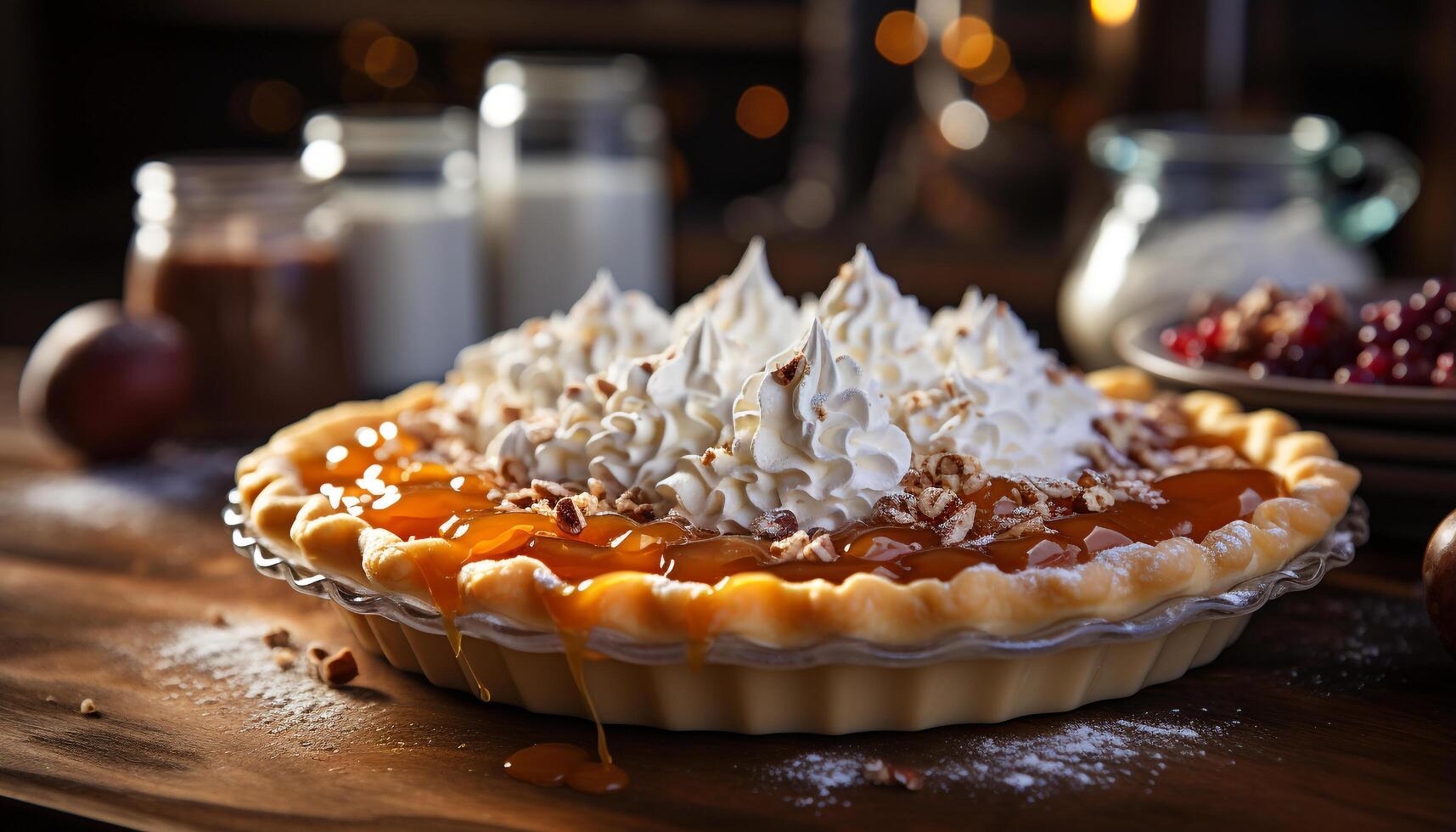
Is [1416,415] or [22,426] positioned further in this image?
[22,426]

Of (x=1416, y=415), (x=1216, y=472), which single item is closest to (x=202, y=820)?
(x=1216, y=472)

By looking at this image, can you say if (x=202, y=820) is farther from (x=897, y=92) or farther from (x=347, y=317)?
(x=897, y=92)

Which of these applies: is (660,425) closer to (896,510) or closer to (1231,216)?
(896,510)

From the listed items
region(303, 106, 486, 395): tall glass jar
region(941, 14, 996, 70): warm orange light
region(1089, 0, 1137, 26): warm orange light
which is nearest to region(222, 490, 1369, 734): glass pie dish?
region(303, 106, 486, 395): tall glass jar

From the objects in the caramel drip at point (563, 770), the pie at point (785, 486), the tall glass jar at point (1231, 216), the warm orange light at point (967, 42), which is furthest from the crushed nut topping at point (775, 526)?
the warm orange light at point (967, 42)

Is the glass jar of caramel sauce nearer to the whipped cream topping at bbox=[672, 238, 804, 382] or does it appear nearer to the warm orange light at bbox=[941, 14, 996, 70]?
the whipped cream topping at bbox=[672, 238, 804, 382]
